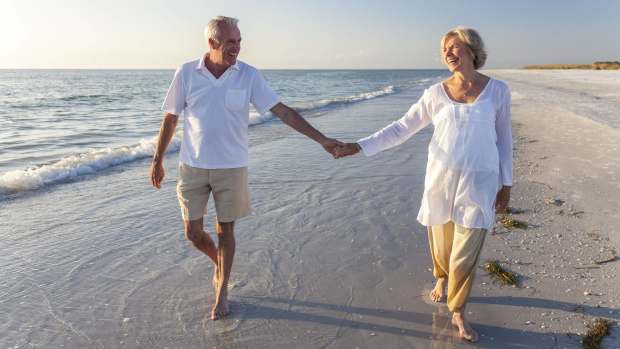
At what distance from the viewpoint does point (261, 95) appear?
3.49m

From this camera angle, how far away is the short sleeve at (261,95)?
346 cm

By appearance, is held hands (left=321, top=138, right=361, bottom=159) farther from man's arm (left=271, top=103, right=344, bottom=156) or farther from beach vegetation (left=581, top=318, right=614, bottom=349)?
beach vegetation (left=581, top=318, right=614, bottom=349)

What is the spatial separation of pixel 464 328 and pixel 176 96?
2.62 m

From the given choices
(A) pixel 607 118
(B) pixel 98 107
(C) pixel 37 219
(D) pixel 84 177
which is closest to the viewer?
(C) pixel 37 219

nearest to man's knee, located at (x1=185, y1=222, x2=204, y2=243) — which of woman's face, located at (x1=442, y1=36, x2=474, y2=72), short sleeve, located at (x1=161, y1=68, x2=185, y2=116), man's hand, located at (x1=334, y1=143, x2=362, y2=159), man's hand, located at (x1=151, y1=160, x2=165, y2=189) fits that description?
man's hand, located at (x1=151, y1=160, x2=165, y2=189)

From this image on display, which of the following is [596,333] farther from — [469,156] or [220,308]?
[220,308]

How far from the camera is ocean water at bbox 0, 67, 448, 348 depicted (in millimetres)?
3416

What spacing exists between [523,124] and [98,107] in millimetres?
19674

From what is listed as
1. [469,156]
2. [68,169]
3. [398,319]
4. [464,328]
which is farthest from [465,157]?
[68,169]

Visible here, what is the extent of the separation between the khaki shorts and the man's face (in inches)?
31.5

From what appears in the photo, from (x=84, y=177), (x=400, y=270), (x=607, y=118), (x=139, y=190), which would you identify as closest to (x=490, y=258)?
(x=400, y=270)

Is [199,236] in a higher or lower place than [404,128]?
lower

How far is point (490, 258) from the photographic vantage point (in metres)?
4.50

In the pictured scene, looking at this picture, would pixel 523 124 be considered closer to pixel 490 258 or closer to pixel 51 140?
pixel 490 258
